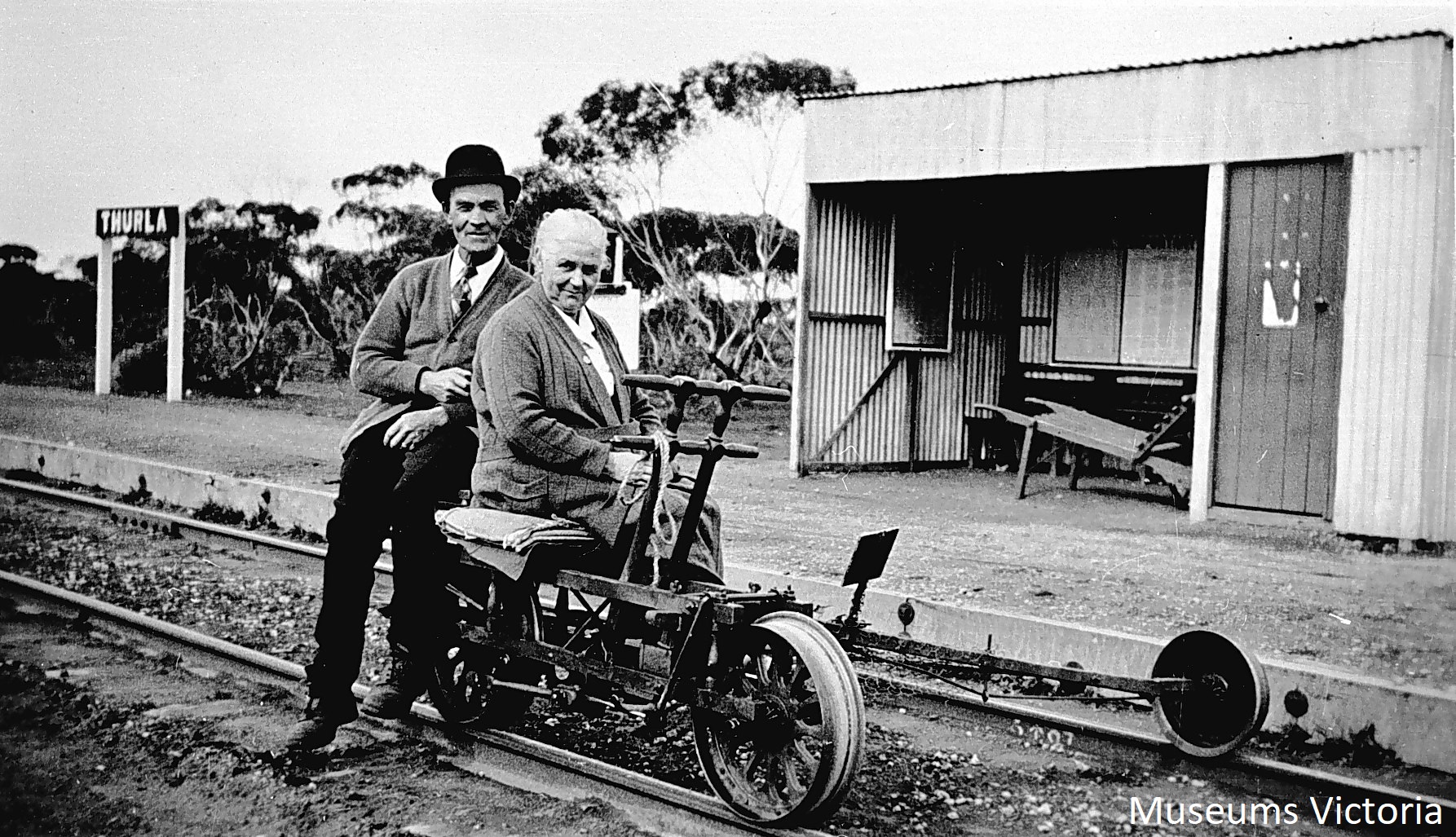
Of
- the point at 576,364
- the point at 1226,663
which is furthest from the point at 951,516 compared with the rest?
the point at 576,364

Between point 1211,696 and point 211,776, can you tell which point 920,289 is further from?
point 211,776

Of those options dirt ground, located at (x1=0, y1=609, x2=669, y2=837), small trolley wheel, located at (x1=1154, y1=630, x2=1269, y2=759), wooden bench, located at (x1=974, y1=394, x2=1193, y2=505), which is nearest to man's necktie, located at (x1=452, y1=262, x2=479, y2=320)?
dirt ground, located at (x1=0, y1=609, x2=669, y2=837)

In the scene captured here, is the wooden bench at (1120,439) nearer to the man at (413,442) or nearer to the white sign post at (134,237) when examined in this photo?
the white sign post at (134,237)

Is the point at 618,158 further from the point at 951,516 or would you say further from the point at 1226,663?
the point at 1226,663

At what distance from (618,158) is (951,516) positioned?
4.12 metres

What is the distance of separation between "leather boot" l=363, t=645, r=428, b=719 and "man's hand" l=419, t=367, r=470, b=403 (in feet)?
2.95

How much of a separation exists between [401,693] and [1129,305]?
1106 cm

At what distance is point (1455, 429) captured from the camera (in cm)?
662

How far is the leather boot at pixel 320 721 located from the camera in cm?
400

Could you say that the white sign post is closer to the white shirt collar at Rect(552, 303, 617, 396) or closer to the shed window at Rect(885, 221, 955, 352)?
the white shirt collar at Rect(552, 303, 617, 396)

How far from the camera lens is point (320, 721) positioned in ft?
13.3

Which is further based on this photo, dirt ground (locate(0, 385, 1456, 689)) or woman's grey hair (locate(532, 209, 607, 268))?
dirt ground (locate(0, 385, 1456, 689))

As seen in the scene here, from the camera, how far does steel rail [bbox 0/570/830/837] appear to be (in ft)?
11.9
